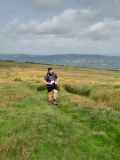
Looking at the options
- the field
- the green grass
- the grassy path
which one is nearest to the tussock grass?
the green grass

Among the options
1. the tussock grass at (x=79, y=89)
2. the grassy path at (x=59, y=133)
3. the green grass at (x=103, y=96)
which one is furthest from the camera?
the tussock grass at (x=79, y=89)

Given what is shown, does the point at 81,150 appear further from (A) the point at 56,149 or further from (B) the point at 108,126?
(B) the point at 108,126

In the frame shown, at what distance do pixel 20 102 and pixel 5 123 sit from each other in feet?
25.0

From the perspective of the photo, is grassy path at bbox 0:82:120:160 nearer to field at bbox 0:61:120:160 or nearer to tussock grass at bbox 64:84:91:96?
field at bbox 0:61:120:160

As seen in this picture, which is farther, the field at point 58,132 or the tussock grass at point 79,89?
the tussock grass at point 79,89

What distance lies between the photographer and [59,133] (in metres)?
15.9

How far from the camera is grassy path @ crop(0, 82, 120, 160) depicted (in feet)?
43.6

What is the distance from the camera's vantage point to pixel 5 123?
17.7m

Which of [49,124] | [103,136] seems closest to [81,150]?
[103,136]

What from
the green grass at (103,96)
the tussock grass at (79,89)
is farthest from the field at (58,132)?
the tussock grass at (79,89)

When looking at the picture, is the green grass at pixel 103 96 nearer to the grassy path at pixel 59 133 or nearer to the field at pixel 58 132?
the field at pixel 58 132

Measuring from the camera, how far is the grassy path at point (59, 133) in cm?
1330

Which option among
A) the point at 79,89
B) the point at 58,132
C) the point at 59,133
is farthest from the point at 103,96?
the point at 59,133

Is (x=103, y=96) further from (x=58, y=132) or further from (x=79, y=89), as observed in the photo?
(x=58, y=132)
